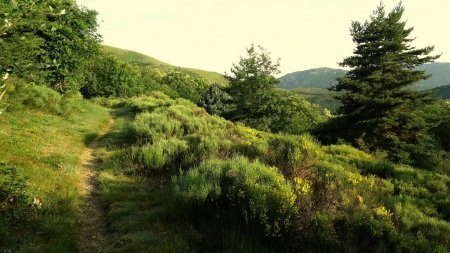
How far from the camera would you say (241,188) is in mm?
6227

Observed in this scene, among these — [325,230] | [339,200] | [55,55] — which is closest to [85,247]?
[325,230]

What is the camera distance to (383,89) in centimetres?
3158

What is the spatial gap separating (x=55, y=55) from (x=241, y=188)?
82.3 feet

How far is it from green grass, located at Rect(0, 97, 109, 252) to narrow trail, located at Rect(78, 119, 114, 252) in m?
0.20

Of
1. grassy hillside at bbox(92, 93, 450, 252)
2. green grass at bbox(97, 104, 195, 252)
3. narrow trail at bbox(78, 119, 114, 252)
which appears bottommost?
narrow trail at bbox(78, 119, 114, 252)

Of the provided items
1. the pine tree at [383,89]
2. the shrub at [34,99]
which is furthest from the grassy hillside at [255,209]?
the pine tree at [383,89]

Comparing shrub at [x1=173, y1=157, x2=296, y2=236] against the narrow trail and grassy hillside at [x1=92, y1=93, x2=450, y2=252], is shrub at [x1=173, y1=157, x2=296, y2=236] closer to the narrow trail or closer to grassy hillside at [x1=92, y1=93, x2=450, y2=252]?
grassy hillside at [x1=92, y1=93, x2=450, y2=252]

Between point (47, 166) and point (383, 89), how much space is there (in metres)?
31.0

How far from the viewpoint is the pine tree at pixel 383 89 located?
30484 mm

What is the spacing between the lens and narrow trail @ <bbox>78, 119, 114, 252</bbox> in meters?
5.83

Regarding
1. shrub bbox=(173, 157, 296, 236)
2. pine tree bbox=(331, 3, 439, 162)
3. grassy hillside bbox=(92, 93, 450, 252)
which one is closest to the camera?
grassy hillside bbox=(92, 93, 450, 252)

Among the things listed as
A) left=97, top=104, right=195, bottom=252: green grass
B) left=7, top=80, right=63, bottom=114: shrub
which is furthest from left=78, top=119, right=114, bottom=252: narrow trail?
left=7, top=80, right=63, bottom=114: shrub

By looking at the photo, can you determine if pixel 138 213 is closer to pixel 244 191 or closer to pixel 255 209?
pixel 244 191

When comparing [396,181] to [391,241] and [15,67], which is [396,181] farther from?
[15,67]
